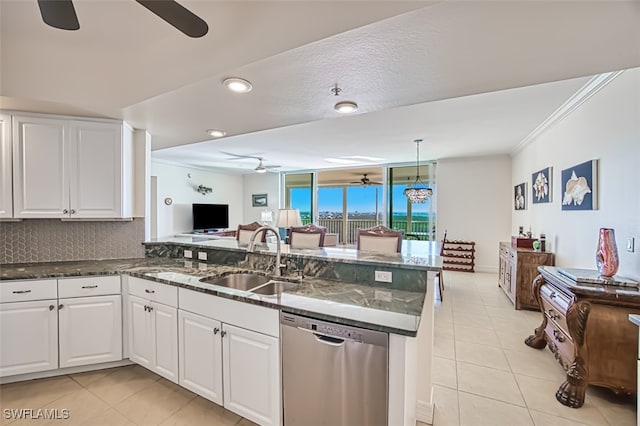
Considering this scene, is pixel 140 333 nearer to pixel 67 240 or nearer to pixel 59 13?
pixel 67 240

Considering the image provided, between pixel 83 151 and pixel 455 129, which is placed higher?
pixel 455 129

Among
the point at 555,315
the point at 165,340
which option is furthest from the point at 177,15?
the point at 555,315

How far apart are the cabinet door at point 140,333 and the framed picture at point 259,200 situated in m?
6.88

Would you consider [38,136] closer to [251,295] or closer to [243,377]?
[251,295]

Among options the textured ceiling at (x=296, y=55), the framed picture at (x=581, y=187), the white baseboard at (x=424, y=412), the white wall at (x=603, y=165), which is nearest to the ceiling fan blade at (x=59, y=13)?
the textured ceiling at (x=296, y=55)

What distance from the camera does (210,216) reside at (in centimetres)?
796

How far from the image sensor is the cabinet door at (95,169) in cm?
251

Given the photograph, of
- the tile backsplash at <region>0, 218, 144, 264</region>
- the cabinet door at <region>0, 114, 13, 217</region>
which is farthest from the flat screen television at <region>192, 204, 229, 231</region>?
the cabinet door at <region>0, 114, 13, 217</region>

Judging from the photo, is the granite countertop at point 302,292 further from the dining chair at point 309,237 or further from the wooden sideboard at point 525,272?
the wooden sideboard at point 525,272

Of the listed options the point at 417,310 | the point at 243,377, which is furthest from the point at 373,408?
the point at 243,377

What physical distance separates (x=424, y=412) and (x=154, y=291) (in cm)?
206

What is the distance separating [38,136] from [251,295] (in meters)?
2.44

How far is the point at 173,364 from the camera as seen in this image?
197 centimetres

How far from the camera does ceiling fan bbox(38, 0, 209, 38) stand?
3.14 ft
